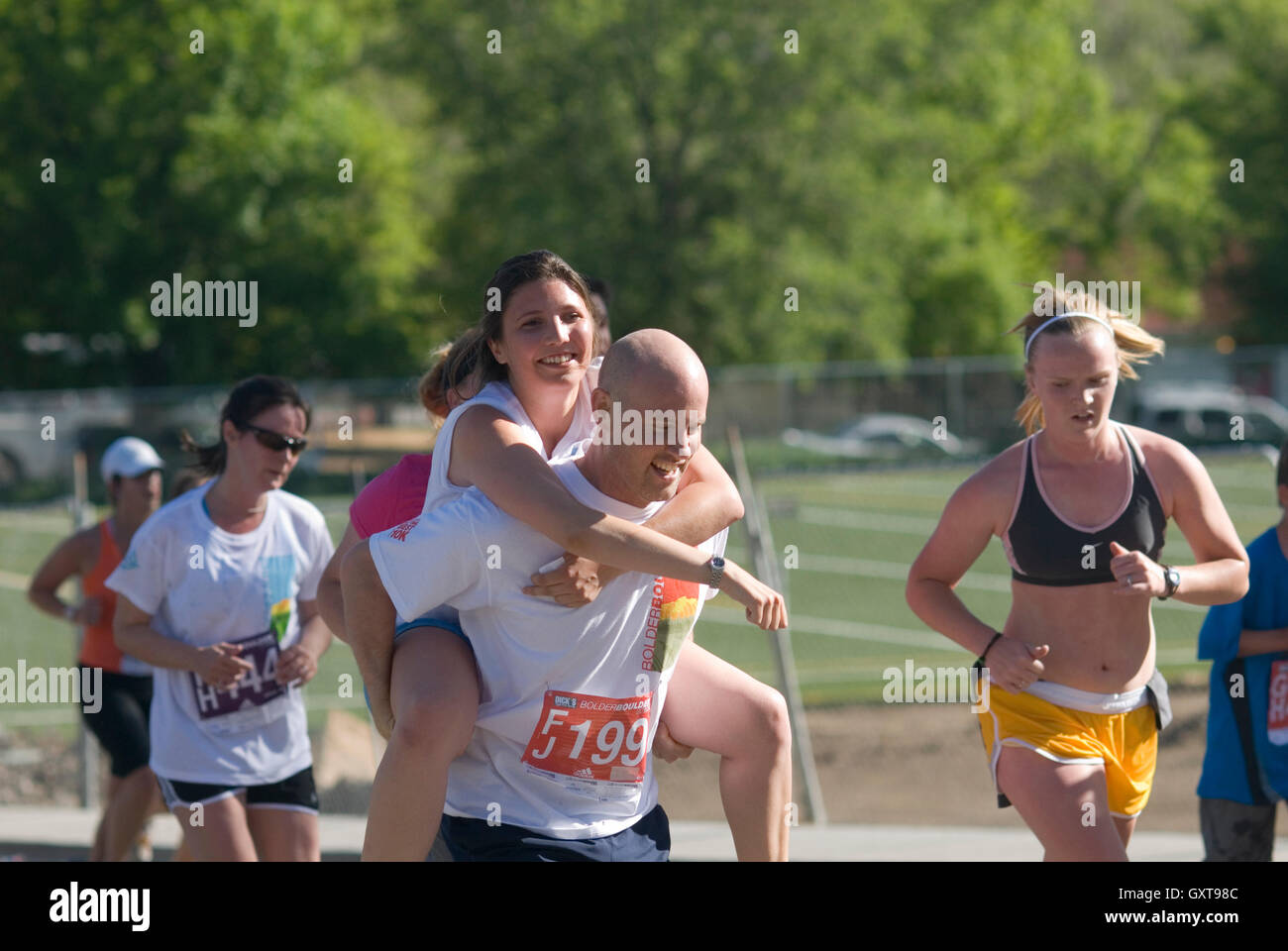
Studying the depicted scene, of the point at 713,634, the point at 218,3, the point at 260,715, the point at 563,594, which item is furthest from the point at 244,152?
the point at 563,594

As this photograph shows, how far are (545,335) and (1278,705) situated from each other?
10.4 feet

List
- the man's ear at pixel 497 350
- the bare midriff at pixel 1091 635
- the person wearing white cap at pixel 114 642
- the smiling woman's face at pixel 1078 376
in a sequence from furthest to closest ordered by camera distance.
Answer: the person wearing white cap at pixel 114 642 < the bare midriff at pixel 1091 635 < the smiling woman's face at pixel 1078 376 < the man's ear at pixel 497 350

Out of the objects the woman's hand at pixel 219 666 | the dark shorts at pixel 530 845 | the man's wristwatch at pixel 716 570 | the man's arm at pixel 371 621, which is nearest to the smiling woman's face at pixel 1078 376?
the man's wristwatch at pixel 716 570

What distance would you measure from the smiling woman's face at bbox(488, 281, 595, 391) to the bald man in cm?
29

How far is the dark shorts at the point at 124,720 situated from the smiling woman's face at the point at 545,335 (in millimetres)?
3974

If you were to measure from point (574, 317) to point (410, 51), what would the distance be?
1261 inches

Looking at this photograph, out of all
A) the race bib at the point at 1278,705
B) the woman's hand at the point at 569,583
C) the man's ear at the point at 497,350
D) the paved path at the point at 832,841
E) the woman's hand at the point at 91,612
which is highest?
the man's ear at the point at 497,350

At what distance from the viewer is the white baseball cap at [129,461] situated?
7.04 metres

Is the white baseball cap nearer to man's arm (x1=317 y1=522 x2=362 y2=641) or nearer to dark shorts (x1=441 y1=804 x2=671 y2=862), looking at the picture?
man's arm (x1=317 y1=522 x2=362 y2=641)

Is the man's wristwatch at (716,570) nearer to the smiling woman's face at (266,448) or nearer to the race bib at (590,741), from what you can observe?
the race bib at (590,741)

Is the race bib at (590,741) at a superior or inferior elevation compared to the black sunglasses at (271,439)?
inferior

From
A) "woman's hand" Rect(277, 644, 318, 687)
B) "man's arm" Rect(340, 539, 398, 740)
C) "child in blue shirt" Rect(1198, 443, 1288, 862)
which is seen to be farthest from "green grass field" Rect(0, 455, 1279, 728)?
"man's arm" Rect(340, 539, 398, 740)

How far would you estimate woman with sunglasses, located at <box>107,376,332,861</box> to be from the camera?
492cm

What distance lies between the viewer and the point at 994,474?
4.24 m
